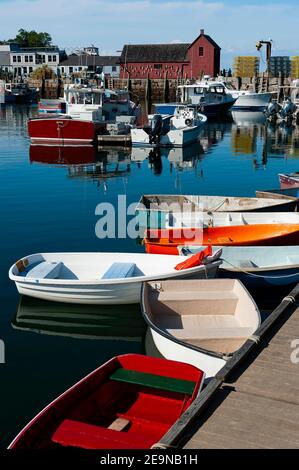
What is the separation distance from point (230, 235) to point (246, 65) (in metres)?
71.3

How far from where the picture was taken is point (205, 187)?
25.7 m

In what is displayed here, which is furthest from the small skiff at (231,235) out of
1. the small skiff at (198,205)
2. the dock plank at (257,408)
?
the dock plank at (257,408)

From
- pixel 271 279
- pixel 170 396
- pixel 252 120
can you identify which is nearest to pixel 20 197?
pixel 271 279

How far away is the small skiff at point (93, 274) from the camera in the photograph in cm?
1198

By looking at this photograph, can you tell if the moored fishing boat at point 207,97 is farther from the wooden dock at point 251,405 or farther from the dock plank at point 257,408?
the dock plank at point 257,408

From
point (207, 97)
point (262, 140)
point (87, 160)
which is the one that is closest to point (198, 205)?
point (87, 160)

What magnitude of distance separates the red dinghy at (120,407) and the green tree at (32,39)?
13285 centimetres

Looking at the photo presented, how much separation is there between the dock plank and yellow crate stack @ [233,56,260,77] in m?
77.6

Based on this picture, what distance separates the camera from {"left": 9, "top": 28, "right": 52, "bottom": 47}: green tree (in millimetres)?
131500

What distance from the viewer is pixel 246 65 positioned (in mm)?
80875

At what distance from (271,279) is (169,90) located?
67.4 m

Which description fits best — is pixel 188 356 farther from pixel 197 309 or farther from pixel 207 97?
pixel 207 97

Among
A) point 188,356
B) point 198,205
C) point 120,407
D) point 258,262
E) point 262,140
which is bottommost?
point 120,407
